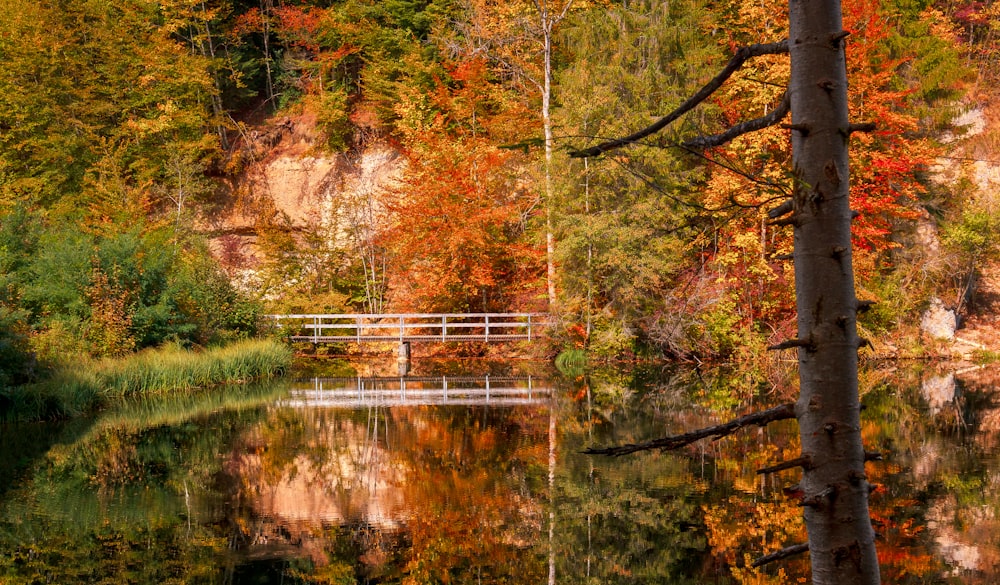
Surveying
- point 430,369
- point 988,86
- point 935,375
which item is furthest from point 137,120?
point 988,86

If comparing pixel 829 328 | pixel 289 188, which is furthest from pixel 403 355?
pixel 829 328

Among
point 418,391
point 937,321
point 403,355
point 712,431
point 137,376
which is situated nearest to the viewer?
point 712,431

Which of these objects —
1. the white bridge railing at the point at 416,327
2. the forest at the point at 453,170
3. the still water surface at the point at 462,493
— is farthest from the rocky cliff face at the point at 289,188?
the still water surface at the point at 462,493

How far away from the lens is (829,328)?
6.98 feet

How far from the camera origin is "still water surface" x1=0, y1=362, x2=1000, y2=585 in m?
7.88

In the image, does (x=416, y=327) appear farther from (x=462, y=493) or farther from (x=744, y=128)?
(x=744, y=128)

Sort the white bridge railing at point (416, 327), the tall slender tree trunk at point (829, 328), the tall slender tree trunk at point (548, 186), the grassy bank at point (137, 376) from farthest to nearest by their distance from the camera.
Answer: the white bridge railing at point (416, 327) < the tall slender tree trunk at point (548, 186) < the grassy bank at point (137, 376) < the tall slender tree trunk at point (829, 328)

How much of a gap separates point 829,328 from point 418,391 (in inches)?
706

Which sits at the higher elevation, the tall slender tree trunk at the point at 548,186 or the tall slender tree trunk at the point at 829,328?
the tall slender tree trunk at the point at 548,186

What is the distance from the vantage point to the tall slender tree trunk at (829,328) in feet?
6.96

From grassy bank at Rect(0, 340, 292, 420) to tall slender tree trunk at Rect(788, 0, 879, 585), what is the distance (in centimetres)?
1572

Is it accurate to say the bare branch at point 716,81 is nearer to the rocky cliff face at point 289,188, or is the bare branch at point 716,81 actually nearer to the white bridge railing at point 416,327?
the white bridge railing at point 416,327

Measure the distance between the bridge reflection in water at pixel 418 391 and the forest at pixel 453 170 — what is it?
3525mm

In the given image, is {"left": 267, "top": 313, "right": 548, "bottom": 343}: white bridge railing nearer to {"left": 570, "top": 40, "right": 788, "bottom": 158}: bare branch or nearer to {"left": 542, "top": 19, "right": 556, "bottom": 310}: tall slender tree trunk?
{"left": 542, "top": 19, "right": 556, "bottom": 310}: tall slender tree trunk
